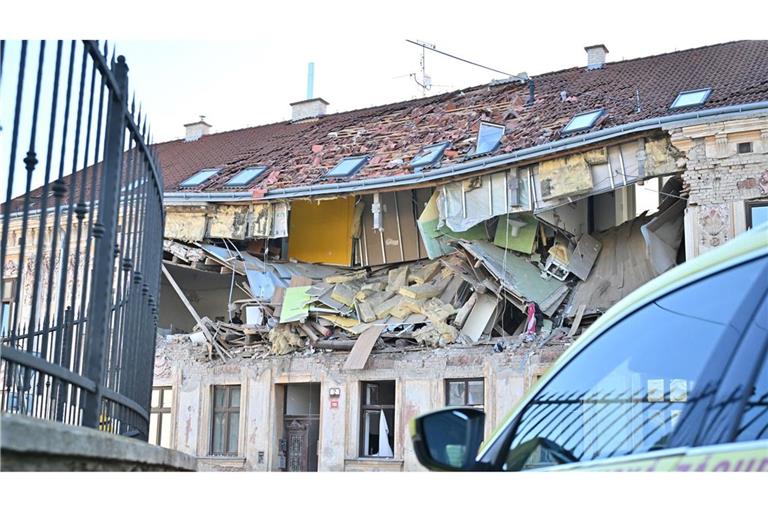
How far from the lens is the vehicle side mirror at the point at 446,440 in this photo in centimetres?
293

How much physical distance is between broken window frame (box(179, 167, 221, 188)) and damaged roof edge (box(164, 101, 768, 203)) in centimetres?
95

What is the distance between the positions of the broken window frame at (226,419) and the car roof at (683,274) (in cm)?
2337

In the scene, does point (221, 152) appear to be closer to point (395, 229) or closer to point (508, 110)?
A: point (395, 229)

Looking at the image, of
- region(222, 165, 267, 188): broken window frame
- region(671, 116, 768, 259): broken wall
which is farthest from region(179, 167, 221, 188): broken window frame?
region(671, 116, 768, 259): broken wall

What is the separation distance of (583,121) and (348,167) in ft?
20.6

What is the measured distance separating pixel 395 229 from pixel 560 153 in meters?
6.15

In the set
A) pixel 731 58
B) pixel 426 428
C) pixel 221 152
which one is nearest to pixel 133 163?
pixel 426 428

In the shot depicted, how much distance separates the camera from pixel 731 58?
23.2 meters

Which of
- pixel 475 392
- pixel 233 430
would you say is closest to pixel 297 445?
pixel 233 430

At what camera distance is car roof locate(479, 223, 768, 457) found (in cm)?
231

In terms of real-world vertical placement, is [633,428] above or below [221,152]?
below

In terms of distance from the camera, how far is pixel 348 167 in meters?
24.8

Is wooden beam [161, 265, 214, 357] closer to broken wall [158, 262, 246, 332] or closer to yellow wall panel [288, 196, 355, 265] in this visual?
broken wall [158, 262, 246, 332]

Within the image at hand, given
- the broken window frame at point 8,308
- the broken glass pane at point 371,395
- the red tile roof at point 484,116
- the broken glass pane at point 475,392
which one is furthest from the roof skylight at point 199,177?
the broken glass pane at point 475,392
